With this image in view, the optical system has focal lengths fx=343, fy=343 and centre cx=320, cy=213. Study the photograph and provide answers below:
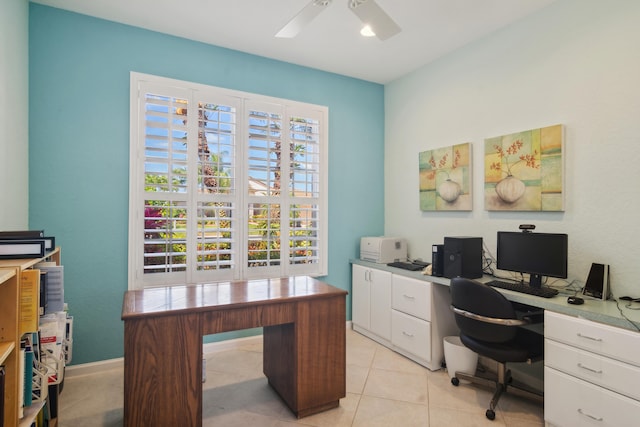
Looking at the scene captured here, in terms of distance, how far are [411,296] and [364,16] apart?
2247mm

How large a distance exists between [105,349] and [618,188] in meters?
3.98

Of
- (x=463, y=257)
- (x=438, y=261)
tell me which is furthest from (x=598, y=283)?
(x=438, y=261)

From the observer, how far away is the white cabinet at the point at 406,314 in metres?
2.92

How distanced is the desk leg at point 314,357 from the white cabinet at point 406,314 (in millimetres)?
948

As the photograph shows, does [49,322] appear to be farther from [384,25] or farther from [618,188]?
[618,188]

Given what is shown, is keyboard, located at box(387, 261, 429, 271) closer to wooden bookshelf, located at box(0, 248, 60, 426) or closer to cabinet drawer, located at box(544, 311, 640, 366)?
cabinet drawer, located at box(544, 311, 640, 366)

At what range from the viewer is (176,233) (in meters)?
3.00

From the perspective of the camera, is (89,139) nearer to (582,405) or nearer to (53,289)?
(53,289)

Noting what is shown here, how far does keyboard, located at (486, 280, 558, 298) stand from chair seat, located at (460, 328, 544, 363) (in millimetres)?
318

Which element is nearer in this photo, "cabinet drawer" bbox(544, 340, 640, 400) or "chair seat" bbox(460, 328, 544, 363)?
"cabinet drawer" bbox(544, 340, 640, 400)

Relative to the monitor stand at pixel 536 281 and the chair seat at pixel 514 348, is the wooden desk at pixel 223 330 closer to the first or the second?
the chair seat at pixel 514 348

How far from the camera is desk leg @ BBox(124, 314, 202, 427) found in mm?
1792

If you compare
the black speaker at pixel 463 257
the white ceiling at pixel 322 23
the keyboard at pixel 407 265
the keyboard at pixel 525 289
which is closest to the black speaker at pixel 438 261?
the black speaker at pixel 463 257

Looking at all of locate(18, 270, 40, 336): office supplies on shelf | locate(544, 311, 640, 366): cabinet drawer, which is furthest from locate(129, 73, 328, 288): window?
locate(544, 311, 640, 366): cabinet drawer
